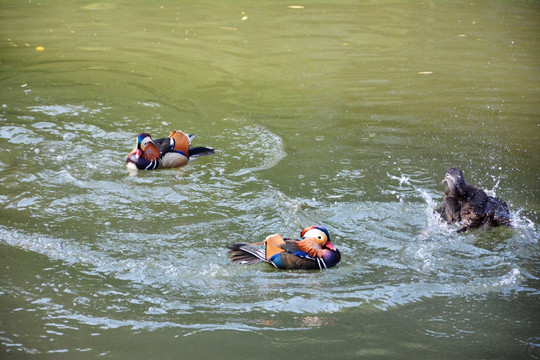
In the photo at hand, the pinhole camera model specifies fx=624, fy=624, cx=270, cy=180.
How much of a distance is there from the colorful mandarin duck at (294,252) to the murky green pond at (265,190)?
0.13 metres

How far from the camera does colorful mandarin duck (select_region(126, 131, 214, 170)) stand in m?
7.25

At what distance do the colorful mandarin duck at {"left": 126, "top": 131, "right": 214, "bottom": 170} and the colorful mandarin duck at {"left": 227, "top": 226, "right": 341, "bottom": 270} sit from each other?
7.34ft

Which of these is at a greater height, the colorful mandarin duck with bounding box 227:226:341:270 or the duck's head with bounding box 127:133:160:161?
the duck's head with bounding box 127:133:160:161

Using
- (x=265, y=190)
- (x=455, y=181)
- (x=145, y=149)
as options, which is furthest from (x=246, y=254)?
(x=145, y=149)

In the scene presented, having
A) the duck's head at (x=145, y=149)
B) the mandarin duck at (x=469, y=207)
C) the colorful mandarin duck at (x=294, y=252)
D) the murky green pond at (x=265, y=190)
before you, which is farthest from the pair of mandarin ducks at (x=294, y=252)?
the duck's head at (x=145, y=149)

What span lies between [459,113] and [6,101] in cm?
682

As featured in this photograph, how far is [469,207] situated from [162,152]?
11.6 feet

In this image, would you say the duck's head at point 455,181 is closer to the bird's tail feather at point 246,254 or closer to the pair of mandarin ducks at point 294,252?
the pair of mandarin ducks at point 294,252

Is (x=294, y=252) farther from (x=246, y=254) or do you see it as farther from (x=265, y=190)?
(x=265, y=190)

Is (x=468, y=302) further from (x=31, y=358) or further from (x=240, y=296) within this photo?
(x=31, y=358)

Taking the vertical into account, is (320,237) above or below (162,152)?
below

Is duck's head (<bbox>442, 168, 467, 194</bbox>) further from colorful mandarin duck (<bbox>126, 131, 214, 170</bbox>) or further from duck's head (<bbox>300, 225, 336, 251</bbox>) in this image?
colorful mandarin duck (<bbox>126, 131, 214, 170</bbox>)

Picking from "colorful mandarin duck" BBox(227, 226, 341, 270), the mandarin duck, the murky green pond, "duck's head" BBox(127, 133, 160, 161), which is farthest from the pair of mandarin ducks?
"duck's head" BBox(127, 133, 160, 161)

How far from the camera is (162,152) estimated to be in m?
7.43
